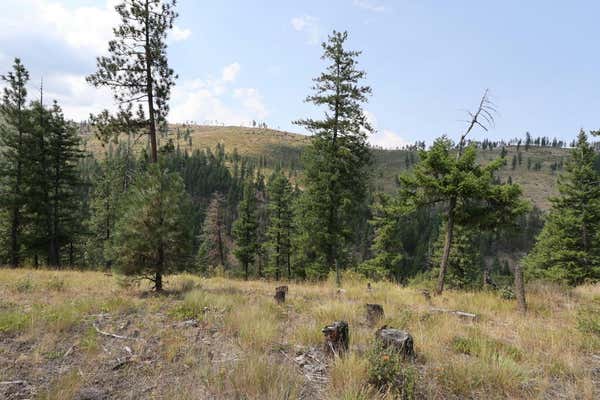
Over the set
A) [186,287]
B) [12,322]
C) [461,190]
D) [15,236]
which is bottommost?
[15,236]

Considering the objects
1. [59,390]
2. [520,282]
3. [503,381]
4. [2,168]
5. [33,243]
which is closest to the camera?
[59,390]

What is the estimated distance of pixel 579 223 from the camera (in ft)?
74.2

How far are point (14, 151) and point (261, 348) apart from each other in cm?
2510

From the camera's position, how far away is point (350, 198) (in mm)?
16359

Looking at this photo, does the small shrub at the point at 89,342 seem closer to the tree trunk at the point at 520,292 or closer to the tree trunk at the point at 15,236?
the tree trunk at the point at 520,292

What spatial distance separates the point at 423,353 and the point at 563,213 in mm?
27314

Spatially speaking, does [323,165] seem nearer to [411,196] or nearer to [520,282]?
[411,196]

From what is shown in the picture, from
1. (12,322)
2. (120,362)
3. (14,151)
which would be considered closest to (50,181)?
(14,151)

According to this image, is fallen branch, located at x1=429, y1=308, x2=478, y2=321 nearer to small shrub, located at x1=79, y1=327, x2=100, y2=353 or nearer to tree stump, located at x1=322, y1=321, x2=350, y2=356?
tree stump, located at x1=322, y1=321, x2=350, y2=356

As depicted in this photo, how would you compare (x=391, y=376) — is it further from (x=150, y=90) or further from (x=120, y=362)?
(x=150, y=90)

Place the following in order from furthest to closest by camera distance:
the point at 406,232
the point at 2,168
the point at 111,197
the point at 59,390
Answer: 1. the point at 406,232
2. the point at 111,197
3. the point at 2,168
4. the point at 59,390

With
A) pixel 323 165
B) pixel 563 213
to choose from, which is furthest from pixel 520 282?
pixel 563 213

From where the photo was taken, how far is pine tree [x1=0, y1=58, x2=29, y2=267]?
19.2 m

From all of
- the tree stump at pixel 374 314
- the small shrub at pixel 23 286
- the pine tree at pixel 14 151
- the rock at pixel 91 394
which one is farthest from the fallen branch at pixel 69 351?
the pine tree at pixel 14 151
